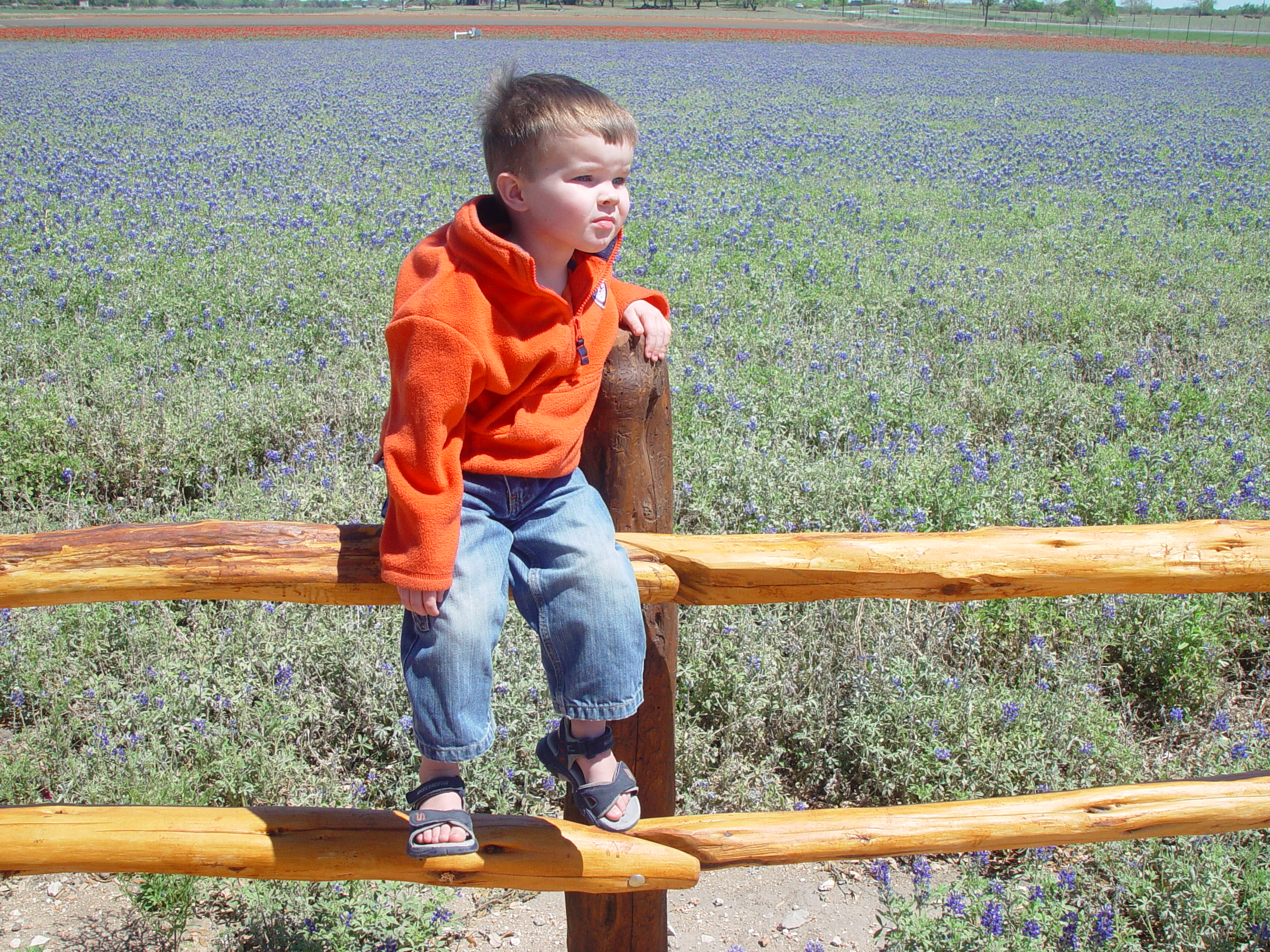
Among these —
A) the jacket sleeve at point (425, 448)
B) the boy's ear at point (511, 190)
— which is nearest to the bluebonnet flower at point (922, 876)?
the jacket sleeve at point (425, 448)

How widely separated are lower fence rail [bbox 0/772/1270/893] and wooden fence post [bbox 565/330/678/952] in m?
0.16

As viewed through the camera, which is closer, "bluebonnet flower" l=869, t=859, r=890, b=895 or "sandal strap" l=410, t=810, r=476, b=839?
"sandal strap" l=410, t=810, r=476, b=839

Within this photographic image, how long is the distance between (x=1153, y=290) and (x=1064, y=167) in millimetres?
6806

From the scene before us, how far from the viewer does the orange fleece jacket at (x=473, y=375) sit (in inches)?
72.9

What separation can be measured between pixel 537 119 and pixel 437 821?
1.38 meters

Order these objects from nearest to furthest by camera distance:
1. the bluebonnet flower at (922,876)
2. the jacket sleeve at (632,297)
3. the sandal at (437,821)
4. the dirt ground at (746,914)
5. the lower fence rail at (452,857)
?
the sandal at (437,821) < the lower fence rail at (452,857) < the jacket sleeve at (632,297) < the bluebonnet flower at (922,876) < the dirt ground at (746,914)

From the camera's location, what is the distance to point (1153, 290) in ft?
26.7

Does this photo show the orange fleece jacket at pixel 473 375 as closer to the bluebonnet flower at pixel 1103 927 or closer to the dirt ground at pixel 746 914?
the dirt ground at pixel 746 914

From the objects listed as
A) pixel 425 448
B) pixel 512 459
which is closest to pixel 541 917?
pixel 512 459

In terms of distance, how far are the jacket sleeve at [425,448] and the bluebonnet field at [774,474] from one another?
1407 mm

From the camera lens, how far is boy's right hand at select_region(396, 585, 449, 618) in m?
1.88

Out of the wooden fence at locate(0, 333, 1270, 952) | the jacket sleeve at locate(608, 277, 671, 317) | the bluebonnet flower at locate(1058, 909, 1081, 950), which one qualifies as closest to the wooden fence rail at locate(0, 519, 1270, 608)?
the wooden fence at locate(0, 333, 1270, 952)

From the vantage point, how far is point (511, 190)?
200 centimetres

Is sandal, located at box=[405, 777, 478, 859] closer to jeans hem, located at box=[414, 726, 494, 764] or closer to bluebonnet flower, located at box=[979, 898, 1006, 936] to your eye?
jeans hem, located at box=[414, 726, 494, 764]
